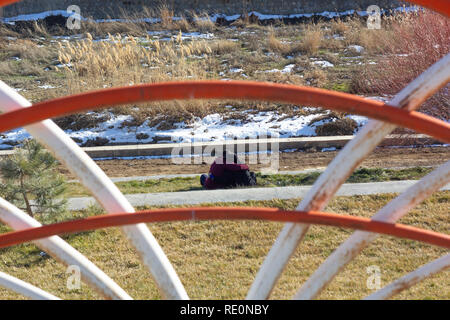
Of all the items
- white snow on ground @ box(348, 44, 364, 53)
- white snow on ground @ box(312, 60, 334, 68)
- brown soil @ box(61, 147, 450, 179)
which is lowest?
brown soil @ box(61, 147, 450, 179)

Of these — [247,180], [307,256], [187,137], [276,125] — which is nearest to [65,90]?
[187,137]

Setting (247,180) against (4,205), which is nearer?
(4,205)

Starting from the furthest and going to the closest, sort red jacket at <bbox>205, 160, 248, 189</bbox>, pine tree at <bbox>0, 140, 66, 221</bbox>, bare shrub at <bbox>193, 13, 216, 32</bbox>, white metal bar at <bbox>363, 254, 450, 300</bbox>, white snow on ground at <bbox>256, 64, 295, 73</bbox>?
1. bare shrub at <bbox>193, 13, 216, 32</bbox>
2. white snow on ground at <bbox>256, 64, 295, 73</bbox>
3. red jacket at <bbox>205, 160, 248, 189</bbox>
4. pine tree at <bbox>0, 140, 66, 221</bbox>
5. white metal bar at <bbox>363, 254, 450, 300</bbox>

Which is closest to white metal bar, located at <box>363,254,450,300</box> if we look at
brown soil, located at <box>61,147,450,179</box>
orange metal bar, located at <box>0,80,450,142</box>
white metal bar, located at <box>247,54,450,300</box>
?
white metal bar, located at <box>247,54,450,300</box>

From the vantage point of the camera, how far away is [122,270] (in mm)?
5707

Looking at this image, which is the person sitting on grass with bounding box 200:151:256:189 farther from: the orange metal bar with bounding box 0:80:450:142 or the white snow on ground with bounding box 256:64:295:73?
the white snow on ground with bounding box 256:64:295:73

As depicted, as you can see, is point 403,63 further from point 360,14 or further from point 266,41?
point 360,14

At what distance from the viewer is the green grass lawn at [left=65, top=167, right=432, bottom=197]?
25.1ft

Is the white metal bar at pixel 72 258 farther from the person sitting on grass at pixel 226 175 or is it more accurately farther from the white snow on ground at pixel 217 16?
the white snow on ground at pixel 217 16

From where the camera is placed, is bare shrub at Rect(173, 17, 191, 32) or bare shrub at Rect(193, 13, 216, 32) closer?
bare shrub at Rect(173, 17, 191, 32)

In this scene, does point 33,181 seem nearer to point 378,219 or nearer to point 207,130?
point 207,130

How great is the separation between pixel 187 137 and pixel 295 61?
5059 mm

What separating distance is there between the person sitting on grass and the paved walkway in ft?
1.18

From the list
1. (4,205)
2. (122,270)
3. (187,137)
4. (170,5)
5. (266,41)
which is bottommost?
(122,270)
